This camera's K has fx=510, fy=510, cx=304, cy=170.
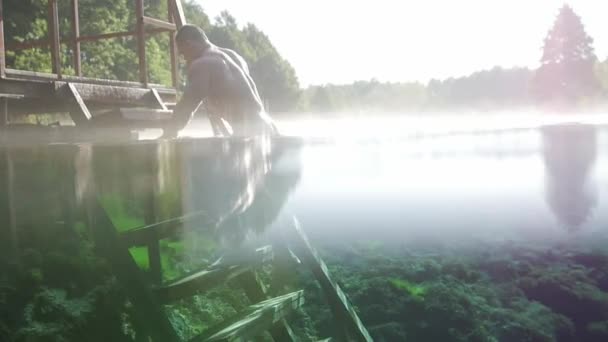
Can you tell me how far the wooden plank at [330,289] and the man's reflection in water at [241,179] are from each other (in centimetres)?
21

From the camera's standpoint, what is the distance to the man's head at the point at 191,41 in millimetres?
2627

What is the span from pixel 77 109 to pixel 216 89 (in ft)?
3.24

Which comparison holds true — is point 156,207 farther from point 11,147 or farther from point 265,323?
point 265,323

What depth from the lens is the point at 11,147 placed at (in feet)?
7.33

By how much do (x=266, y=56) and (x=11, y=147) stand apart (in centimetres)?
3540

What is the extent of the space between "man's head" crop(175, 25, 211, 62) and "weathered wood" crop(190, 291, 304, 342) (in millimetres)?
1383

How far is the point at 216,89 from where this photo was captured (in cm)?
263

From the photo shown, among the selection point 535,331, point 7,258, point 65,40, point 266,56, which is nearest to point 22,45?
point 65,40

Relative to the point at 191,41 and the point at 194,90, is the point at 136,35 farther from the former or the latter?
the point at 194,90

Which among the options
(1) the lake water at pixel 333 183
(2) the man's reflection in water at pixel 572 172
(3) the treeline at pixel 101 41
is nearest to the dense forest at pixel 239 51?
(3) the treeline at pixel 101 41

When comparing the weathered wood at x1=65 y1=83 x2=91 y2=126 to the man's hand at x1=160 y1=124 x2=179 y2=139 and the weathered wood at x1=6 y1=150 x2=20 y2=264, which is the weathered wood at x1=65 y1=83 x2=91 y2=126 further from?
the weathered wood at x1=6 y1=150 x2=20 y2=264

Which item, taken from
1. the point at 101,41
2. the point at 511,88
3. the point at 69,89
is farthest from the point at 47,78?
the point at 511,88

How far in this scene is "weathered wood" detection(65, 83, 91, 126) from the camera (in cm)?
298

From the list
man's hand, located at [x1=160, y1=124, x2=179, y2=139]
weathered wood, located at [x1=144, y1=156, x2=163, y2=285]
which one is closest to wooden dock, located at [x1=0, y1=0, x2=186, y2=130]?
man's hand, located at [x1=160, y1=124, x2=179, y2=139]
